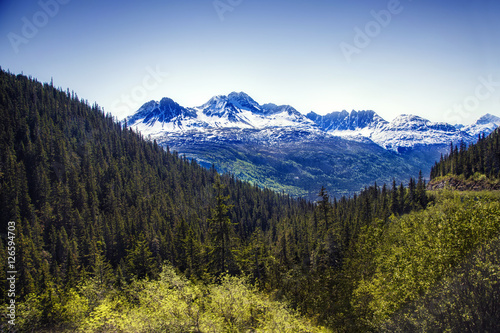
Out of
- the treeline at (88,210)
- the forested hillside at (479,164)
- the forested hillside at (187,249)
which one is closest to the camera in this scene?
the forested hillside at (187,249)

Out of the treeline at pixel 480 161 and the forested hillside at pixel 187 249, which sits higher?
the treeline at pixel 480 161

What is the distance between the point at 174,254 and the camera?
77062 millimetres

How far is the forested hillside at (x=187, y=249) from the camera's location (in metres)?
26.9

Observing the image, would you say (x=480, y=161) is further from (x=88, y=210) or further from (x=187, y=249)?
(x=88, y=210)

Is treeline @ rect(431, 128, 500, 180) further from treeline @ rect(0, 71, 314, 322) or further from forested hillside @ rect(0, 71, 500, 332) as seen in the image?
treeline @ rect(0, 71, 314, 322)

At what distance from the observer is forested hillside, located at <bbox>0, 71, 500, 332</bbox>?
2688 centimetres

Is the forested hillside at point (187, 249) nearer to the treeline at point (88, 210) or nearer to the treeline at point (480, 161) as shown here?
the treeline at point (88, 210)

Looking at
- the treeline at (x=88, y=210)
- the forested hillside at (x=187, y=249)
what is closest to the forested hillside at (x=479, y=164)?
the forested hillside at (x=187, y=249)

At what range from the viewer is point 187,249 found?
60.6 m

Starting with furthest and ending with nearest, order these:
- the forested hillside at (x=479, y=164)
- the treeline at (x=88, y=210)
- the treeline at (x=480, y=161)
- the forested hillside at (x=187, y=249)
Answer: the treeline at (x=480, y=161), the forested hillside at (x=479, y=164), the treeline at (x=88, y=210), the forested hillside at (x=187, y=249)

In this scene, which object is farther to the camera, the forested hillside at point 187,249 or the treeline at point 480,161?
the treeline at point 480,161

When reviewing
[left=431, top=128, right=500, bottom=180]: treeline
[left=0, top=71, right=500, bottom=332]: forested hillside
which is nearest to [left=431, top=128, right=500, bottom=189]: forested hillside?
[left=431, top=128, right=500, bottom=180]: treeline

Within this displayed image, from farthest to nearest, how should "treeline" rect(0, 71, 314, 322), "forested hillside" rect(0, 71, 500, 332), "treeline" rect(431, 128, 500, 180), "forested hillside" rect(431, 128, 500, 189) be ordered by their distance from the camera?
1. "treeline" rect(431, 128, 500, 180)
2. "forested hillside" rect(431, 128, 500, 189)
3. "treeline" rect(0, 71, 314, 322)
4. "forested hillside" rect(0, 71, 500, 332)

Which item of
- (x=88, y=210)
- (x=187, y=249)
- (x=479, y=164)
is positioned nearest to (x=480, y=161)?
(x=479, y=164)
